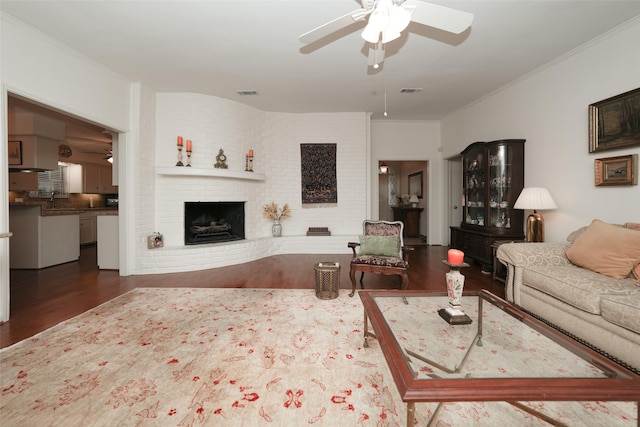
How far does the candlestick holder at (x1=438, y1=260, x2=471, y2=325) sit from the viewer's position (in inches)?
63.6

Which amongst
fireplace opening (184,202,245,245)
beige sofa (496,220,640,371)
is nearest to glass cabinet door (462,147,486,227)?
beige sofa (496,220,640,371)

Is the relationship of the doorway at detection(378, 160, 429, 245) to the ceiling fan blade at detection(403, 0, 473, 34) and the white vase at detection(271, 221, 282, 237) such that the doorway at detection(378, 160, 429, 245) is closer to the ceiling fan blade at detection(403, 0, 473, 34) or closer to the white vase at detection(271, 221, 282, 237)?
the white vase at detection(271, 221, 282, 237)

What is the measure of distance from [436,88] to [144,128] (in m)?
4.67

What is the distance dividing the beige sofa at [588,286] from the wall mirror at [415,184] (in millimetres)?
5145

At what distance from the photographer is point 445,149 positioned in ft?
19.8

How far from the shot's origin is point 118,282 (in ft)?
11.8

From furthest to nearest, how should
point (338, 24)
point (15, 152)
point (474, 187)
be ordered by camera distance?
point (15, 152) → point (474, 187) → point (338, 24)

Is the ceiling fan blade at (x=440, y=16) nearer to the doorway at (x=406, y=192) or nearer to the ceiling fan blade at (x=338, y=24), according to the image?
the ceiling fan blade at (x=338, y=24)

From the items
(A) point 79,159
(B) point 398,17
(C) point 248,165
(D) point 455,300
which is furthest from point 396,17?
(A) point 79,159

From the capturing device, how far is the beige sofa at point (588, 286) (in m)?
1.72

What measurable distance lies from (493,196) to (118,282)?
547 centimetres

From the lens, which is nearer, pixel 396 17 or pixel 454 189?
pixel 396 17

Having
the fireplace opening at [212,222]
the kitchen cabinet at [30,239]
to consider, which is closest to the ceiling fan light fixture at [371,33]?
the fireplace opening at [212,222]

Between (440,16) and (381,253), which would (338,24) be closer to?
(440,16)
